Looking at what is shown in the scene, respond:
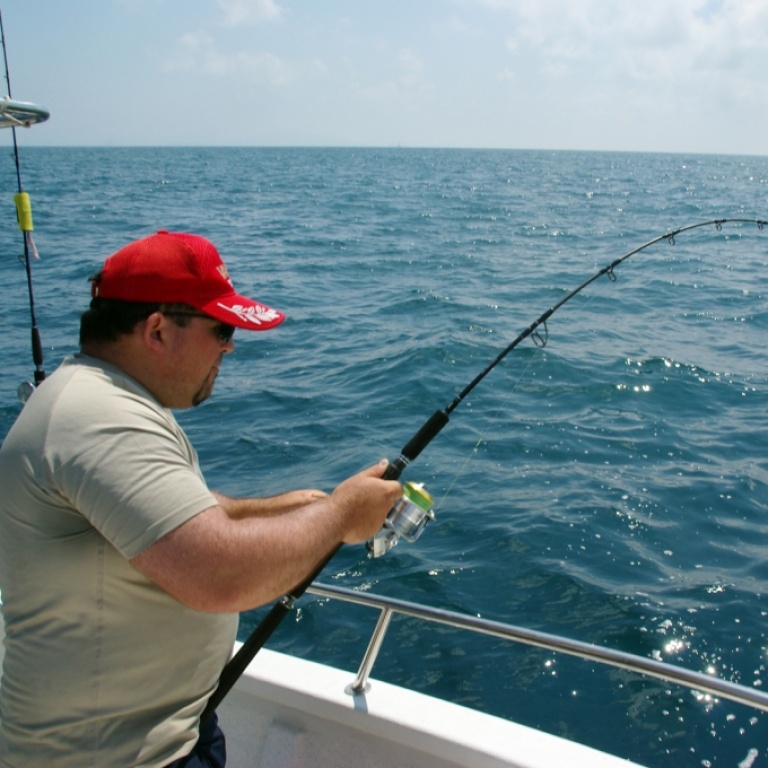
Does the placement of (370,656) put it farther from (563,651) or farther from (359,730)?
(563,651)

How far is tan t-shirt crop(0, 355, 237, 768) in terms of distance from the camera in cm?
120

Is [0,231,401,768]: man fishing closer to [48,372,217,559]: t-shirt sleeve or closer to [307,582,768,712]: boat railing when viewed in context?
[48,372,217,559]: t-shirt sleeve

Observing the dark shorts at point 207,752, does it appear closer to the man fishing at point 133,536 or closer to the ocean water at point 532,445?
the man fishing at point 133,536

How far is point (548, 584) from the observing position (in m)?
4.25

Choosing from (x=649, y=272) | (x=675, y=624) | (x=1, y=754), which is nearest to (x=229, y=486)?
(x=675, y=624)

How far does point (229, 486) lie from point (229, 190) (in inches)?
1020

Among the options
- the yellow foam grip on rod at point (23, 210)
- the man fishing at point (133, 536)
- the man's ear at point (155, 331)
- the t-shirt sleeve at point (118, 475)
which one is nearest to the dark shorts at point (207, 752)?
the man fishing at point (133, 536)

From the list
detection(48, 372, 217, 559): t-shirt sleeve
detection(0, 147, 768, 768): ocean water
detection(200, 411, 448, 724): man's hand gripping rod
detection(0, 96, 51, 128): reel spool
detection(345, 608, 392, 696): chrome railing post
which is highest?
detection(0, 96, 51, 128): reel spool

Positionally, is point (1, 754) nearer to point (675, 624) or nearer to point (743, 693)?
point (743, 693)

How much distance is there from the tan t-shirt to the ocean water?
2321mm

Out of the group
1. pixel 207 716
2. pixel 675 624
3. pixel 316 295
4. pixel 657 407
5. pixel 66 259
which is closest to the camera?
pixel 207 716

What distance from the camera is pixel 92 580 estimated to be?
1271 millimetres

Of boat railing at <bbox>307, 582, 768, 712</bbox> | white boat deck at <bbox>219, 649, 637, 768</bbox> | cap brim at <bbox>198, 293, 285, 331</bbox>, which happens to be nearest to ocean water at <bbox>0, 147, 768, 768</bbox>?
white boat deck at <bbox>219, 649, 637, 768</bbox>

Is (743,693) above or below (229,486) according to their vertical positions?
above
